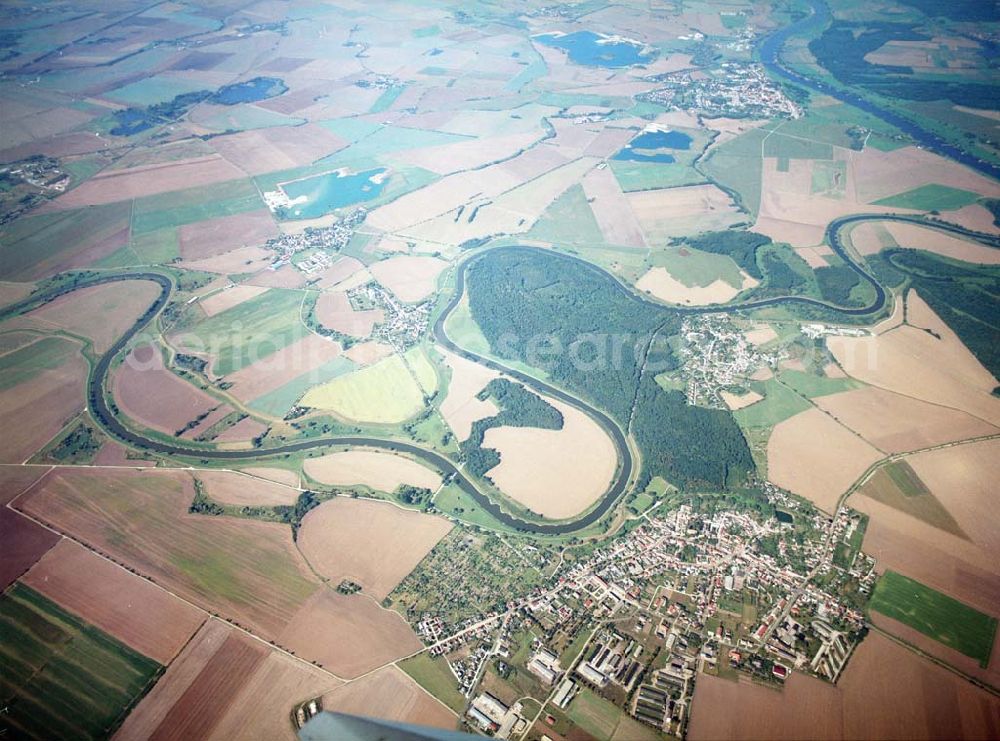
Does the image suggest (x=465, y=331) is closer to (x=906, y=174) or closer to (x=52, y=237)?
(x=52, y=237)

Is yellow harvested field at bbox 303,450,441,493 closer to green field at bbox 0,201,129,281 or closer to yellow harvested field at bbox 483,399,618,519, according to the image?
yellow harvested field at bbox 483,399,618,519

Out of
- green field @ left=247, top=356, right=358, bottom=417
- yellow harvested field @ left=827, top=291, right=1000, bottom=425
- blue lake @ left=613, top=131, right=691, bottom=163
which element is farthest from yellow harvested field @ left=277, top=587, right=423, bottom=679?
blue lake @ left=613, top=131, right=691, bottom=163

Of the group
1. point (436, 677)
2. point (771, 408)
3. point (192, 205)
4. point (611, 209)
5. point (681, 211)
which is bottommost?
point (771, 408)

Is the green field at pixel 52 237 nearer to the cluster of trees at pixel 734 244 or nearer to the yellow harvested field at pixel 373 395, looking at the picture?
the yellow harvested field at pixel 373 395

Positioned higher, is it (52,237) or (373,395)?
(52,237)

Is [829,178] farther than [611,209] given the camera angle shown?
Yes

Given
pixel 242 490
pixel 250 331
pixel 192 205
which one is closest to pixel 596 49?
pixel 192 205

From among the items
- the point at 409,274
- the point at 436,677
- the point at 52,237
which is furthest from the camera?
the point at 52,237
